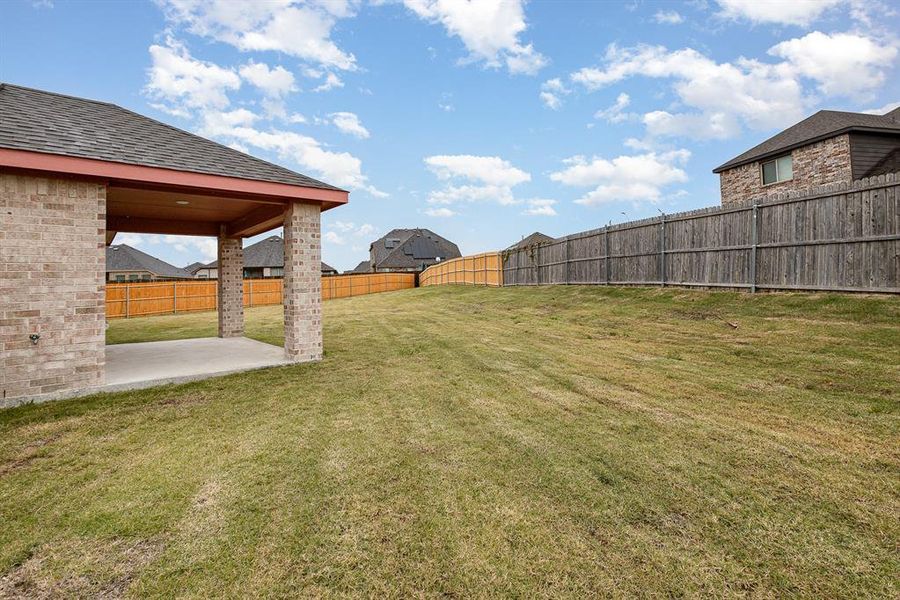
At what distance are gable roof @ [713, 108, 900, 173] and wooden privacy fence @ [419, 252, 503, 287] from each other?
11707 mm

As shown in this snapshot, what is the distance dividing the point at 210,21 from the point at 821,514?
1437cm

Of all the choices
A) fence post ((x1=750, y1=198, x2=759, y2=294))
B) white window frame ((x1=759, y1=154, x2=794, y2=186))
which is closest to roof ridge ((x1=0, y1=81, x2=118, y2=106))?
fence post ((x1=750, y1=198, x2=759, y2=294))

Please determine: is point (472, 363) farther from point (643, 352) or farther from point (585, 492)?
point (585, 492)

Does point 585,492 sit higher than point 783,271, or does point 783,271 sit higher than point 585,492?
point 783,271

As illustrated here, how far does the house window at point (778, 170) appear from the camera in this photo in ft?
53.3

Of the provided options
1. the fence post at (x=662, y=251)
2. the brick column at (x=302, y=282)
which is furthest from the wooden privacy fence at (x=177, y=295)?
the fence post at (x=662, y=251)

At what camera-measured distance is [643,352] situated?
23.6 ft

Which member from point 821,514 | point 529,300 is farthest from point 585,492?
point 529,300

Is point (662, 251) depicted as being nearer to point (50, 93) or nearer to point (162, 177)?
point (162, 177)

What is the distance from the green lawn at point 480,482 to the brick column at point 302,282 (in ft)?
4.47

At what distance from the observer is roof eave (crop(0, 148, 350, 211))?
5309mm

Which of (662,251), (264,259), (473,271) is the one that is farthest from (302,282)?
(264,259)

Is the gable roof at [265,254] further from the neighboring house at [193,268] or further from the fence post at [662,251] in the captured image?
the fence post at [662,251]

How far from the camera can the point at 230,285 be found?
1130 cm
